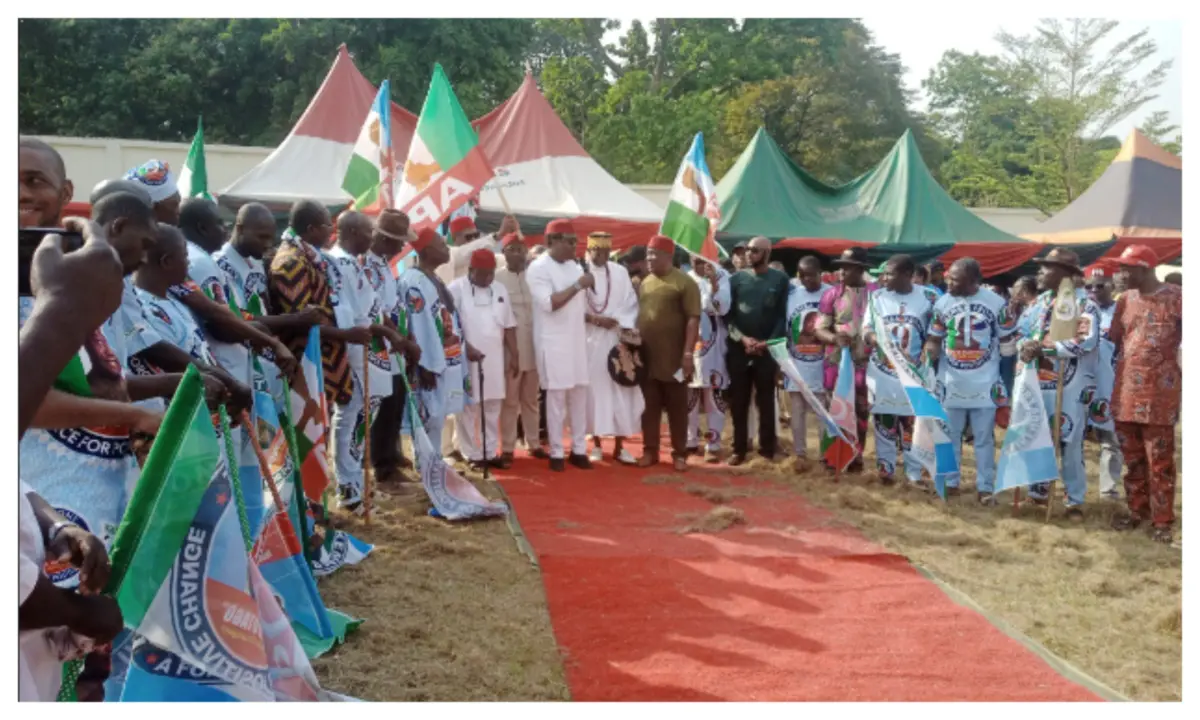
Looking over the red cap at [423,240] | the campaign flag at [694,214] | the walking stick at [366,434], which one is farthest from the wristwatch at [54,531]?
the campaign flag at [694,214]

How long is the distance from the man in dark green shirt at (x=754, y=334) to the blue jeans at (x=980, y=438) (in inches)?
62.5

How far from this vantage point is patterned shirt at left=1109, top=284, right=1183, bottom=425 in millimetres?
5930

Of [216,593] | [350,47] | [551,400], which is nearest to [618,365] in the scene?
[551,400]

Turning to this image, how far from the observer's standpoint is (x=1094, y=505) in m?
6.97

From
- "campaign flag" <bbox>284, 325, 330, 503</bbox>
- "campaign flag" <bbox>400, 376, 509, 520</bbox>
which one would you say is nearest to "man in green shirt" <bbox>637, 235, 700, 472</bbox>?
"campaign flag" <bbox>400, 376, 509, 520</bbox>

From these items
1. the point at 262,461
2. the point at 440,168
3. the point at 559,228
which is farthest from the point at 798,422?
the point at 262,461

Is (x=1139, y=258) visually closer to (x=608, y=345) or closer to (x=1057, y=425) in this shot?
(x=1057, y=425)

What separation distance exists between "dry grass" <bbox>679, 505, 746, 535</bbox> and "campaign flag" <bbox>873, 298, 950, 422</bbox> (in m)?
1.48

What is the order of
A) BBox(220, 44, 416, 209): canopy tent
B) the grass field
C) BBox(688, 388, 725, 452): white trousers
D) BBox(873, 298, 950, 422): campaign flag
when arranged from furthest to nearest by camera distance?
1. BBox(220, 44, 416, 209): canopy tent
2. BBox(688, 388, 725, 452): white trousers
3. BBox(873, 298, 950, 422): campaign flag
4. the grass field

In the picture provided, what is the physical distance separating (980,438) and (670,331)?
239 cm

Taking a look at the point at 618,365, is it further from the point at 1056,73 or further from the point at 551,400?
the point at 1056,73

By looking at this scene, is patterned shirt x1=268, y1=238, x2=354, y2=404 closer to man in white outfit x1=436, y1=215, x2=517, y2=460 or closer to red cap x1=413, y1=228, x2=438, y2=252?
red cap x1=413, y1=228, x2=438, y2=252

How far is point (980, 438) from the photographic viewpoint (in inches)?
276
